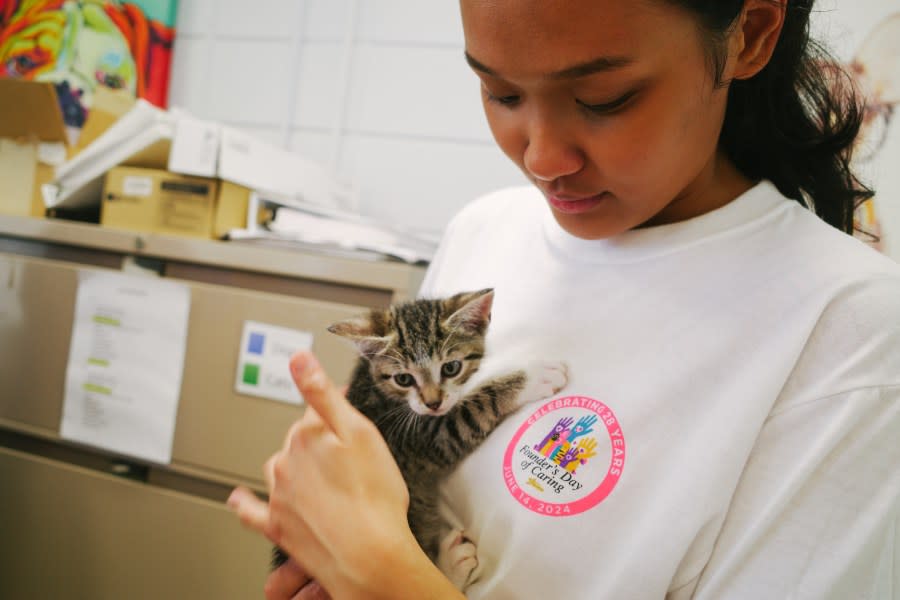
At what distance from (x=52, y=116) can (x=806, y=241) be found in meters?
1.79

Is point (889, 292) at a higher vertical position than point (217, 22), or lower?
lower

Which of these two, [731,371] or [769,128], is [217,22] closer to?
[769,128]

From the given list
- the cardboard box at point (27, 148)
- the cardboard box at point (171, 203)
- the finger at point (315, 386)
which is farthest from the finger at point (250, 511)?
Answer: the cardboard box at point (27, 148)

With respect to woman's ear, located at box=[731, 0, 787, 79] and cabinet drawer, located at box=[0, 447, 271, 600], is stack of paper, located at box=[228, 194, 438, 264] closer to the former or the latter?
cabinet drawer, located at box=[0, 447, 271, 600]

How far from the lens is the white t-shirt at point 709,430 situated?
0.49 meters

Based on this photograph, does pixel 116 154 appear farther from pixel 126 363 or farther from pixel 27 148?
pixel 126 363

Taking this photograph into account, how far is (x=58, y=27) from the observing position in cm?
193

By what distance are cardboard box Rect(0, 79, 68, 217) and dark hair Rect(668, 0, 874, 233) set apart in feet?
5.49

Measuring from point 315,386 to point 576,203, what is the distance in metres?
0.35

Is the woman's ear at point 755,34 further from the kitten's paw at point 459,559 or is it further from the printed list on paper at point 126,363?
the printed list on paper at point 126,363

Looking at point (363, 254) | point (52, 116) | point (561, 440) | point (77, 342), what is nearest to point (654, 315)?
point (561, 440)

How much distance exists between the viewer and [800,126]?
0.72 meters

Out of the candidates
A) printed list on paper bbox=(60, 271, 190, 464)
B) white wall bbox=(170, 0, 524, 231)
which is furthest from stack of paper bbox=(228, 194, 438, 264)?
white wall bbox=(170, 0, 524, 231)

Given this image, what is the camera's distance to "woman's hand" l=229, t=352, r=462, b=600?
1.76ft
